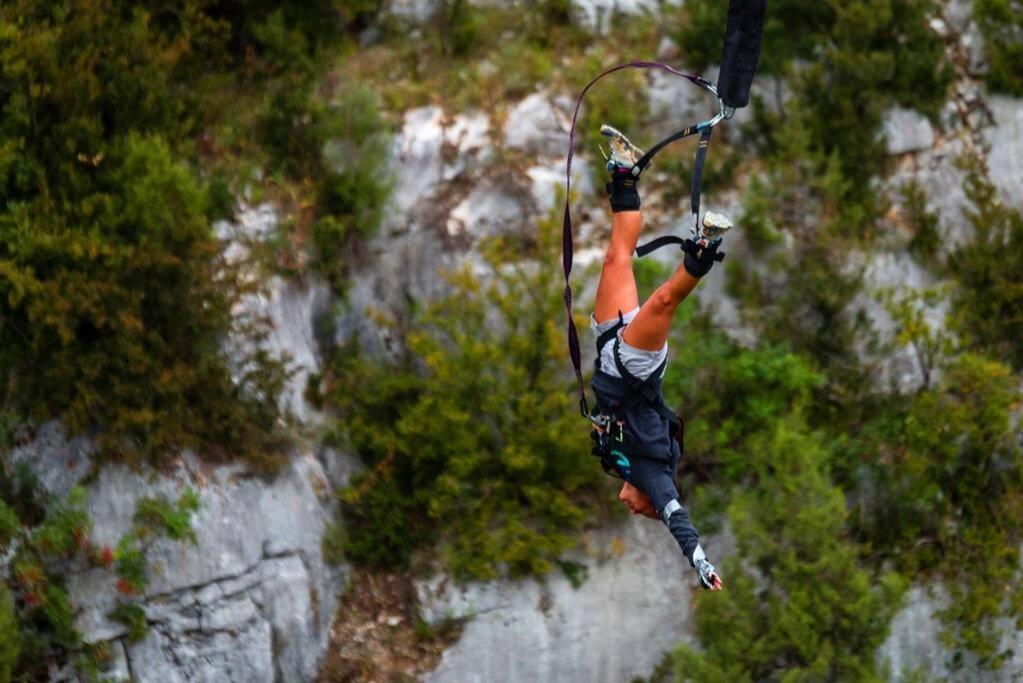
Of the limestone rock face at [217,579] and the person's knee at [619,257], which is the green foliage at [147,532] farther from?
the person's knee at [619,257]

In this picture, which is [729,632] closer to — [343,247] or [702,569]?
[702,569]

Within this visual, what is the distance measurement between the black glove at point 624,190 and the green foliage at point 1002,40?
7189 mm

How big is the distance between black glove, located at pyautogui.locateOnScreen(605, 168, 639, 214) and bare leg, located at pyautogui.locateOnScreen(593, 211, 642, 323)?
4 centimetres

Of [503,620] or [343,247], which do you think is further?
[343,247]

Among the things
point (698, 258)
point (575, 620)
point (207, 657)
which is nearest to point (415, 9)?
point (575, 620)

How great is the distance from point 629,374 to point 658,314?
18.1 inches

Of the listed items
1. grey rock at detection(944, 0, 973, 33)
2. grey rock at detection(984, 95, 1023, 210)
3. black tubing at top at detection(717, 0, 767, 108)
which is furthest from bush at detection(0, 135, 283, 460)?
grey rock at detection(944, 0, 973, 33)

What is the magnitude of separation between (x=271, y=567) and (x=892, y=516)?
4991 mm

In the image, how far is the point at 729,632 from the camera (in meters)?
9.51

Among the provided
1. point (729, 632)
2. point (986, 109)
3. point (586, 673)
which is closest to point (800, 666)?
point (729, 632)

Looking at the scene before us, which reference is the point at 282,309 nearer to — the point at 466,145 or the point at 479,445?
the point at 479,445

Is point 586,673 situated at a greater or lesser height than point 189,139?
lesser

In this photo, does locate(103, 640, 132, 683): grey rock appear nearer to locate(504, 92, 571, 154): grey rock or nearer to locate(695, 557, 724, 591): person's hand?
locate(695, 557, 724, 591): person's hand


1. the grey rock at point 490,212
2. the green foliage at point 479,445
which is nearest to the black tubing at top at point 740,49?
the green foliage at point 479,445
